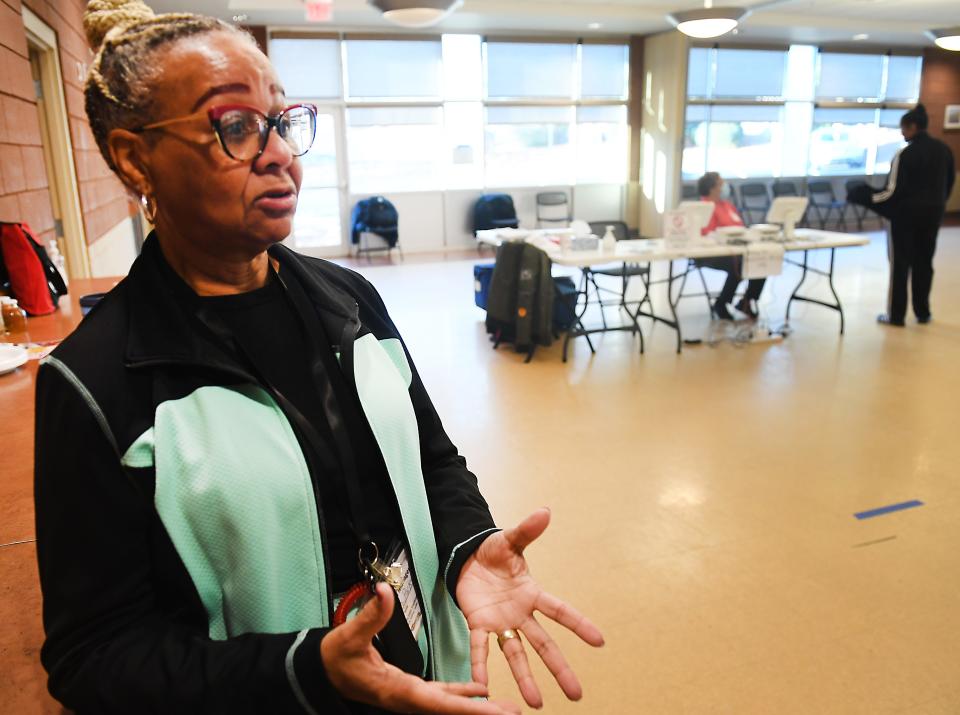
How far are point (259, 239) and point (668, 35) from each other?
1128 cm

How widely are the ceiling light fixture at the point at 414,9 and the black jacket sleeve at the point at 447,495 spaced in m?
5.01

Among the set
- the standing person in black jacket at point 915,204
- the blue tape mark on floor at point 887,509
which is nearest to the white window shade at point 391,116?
the standing person in black jacket at point 915,204

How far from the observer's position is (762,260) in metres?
5.30

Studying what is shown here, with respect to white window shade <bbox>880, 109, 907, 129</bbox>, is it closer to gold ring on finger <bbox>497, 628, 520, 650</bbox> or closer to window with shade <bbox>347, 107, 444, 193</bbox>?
window with shade <bbox>347, 107, 444, 193</bbox>

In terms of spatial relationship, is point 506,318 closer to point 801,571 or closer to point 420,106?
point 801,571

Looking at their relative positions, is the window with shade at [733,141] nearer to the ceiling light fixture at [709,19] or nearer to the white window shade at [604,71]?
the white window shade at [604,71]

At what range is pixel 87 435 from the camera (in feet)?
2.38

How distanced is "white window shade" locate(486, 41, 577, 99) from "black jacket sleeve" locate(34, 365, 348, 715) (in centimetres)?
1075

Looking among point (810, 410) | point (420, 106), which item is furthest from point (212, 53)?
point (420, 106)

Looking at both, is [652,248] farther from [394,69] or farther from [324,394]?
[394,69]

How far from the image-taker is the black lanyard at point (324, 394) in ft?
2.86

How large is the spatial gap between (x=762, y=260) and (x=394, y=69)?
22.5 feet

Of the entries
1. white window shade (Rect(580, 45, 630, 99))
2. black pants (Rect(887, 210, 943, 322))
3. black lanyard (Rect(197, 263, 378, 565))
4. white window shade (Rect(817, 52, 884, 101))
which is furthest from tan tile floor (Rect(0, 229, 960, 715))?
white window shade (Rect(817, 52, 884, 101))

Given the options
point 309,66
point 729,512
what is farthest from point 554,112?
point 729,512
